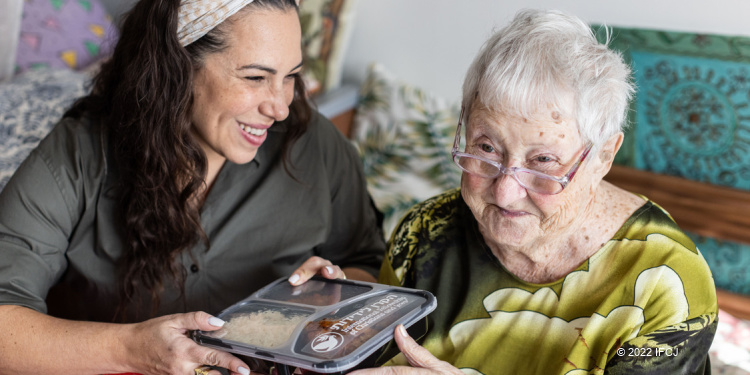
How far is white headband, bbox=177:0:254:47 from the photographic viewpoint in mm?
1500

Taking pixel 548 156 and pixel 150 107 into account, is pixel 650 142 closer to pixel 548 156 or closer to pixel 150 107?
pixel 548 156

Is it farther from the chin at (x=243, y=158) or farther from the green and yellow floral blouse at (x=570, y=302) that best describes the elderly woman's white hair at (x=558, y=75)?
the chin at (x=243, y=158)

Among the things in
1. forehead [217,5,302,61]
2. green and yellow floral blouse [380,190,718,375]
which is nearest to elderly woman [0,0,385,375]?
forehead [217,5,302,61]

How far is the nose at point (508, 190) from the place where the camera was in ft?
4.09

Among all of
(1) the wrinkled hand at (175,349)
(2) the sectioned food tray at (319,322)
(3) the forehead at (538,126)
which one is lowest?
(1) the wrinkled hand at (175,349)

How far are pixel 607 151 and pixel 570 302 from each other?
0.30m

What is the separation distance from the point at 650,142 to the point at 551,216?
3.77 feet

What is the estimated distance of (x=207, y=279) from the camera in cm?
174

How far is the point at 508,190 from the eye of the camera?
1.25 m

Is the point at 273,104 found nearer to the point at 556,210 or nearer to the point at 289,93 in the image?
the point at 289,93

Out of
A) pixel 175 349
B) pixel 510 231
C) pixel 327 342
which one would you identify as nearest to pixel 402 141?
pixel 510 231

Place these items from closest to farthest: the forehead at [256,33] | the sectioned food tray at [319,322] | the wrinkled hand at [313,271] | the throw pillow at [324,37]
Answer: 1. the sectioned food tray at [319,322]
2. the wrinkled hand at [313,271]
3. the forehead at [256,33]
4. the throw pillow at [324,37]

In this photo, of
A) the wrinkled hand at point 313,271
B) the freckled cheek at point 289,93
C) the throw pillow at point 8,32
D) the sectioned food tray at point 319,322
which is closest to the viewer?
the sectioned food tray at point 319,322

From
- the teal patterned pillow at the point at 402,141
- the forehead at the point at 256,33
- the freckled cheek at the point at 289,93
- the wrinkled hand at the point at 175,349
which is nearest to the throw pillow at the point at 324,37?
the teal patterned pillow at the point at 402,141
